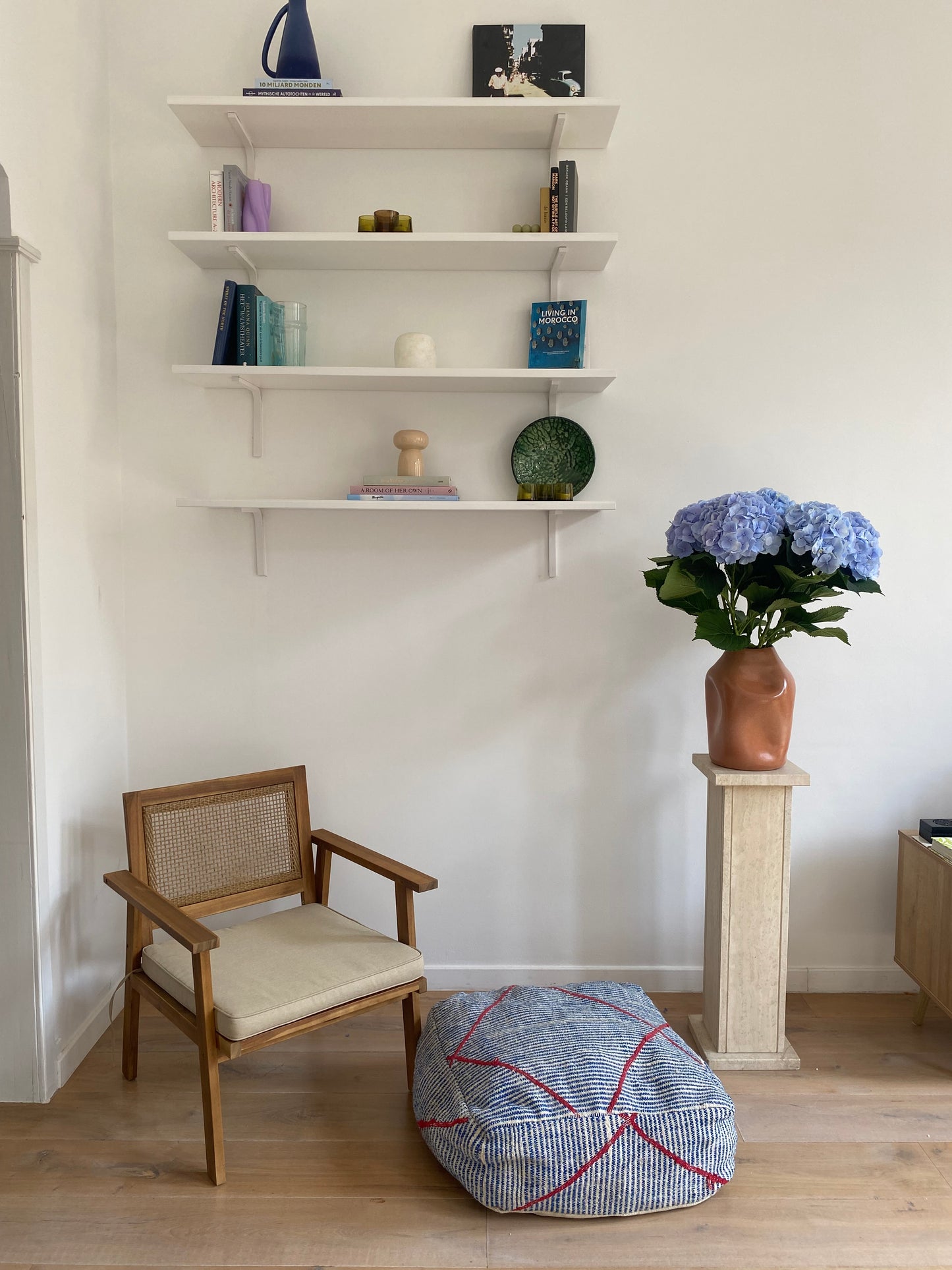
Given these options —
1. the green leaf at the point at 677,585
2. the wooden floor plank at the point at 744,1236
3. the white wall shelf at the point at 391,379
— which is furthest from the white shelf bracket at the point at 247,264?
the wooden floor plank at the point at 744,1236

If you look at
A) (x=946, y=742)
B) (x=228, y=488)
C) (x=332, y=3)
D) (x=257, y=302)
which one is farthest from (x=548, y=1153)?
(x=332, y=3)

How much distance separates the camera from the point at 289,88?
235 cm

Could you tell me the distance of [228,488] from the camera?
2.67 m

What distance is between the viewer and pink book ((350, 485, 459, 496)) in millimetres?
2461

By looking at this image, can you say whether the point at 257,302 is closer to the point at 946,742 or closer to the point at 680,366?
the point at 680,366

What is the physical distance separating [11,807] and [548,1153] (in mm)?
1418

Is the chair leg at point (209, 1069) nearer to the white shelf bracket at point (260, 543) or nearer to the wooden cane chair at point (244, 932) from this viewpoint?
the wooden cane chair at point (244, 932)

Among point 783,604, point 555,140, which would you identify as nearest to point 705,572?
point 783,604

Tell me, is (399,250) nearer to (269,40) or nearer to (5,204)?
(269,40)

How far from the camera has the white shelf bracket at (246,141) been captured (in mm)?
2408

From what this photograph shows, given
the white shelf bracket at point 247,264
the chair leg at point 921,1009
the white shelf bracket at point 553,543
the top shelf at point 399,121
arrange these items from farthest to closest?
the white shelf bracket at point 553,543, the chair leg at point 921,1009, the white shelf bracket at point 247,264, the top shelf at point 399,121

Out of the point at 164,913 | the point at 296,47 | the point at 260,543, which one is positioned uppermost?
the point at 296,47

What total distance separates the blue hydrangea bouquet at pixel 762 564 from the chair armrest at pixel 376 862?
907 millimetres

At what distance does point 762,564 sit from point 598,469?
24.2 inches
